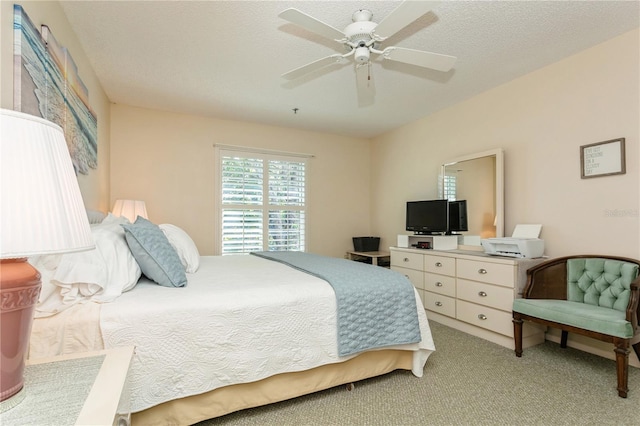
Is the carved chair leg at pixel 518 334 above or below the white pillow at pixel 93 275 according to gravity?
below

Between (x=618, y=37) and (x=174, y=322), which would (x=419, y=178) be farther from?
(x=174, y=322)

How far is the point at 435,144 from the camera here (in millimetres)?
3959

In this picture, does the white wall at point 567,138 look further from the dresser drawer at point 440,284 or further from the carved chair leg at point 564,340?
the dresser drawer at point 440,284

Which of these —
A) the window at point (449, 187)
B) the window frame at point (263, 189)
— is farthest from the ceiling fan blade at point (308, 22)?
the window frame at point (263, 189)

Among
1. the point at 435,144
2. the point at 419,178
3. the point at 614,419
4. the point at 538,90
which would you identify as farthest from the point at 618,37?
the point at 614,419

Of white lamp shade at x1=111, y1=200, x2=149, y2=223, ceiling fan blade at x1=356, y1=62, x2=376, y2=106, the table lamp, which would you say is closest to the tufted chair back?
ceiling fan blade at x1=356, y1=62, x2=376, y2=106

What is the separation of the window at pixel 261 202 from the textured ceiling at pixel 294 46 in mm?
903

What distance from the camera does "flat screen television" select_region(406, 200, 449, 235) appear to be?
354cm

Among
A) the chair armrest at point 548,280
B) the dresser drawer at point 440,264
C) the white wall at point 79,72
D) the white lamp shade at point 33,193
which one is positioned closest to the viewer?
the white lamp shade at point 33,193

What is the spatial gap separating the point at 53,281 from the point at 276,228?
3247mm

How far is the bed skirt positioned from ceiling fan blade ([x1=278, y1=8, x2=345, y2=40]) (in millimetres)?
1923

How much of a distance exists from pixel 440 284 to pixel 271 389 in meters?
2.18

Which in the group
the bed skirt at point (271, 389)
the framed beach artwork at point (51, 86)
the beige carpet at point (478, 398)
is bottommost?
the beige carpet at point (478, 398)

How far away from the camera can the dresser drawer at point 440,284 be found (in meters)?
3.11
